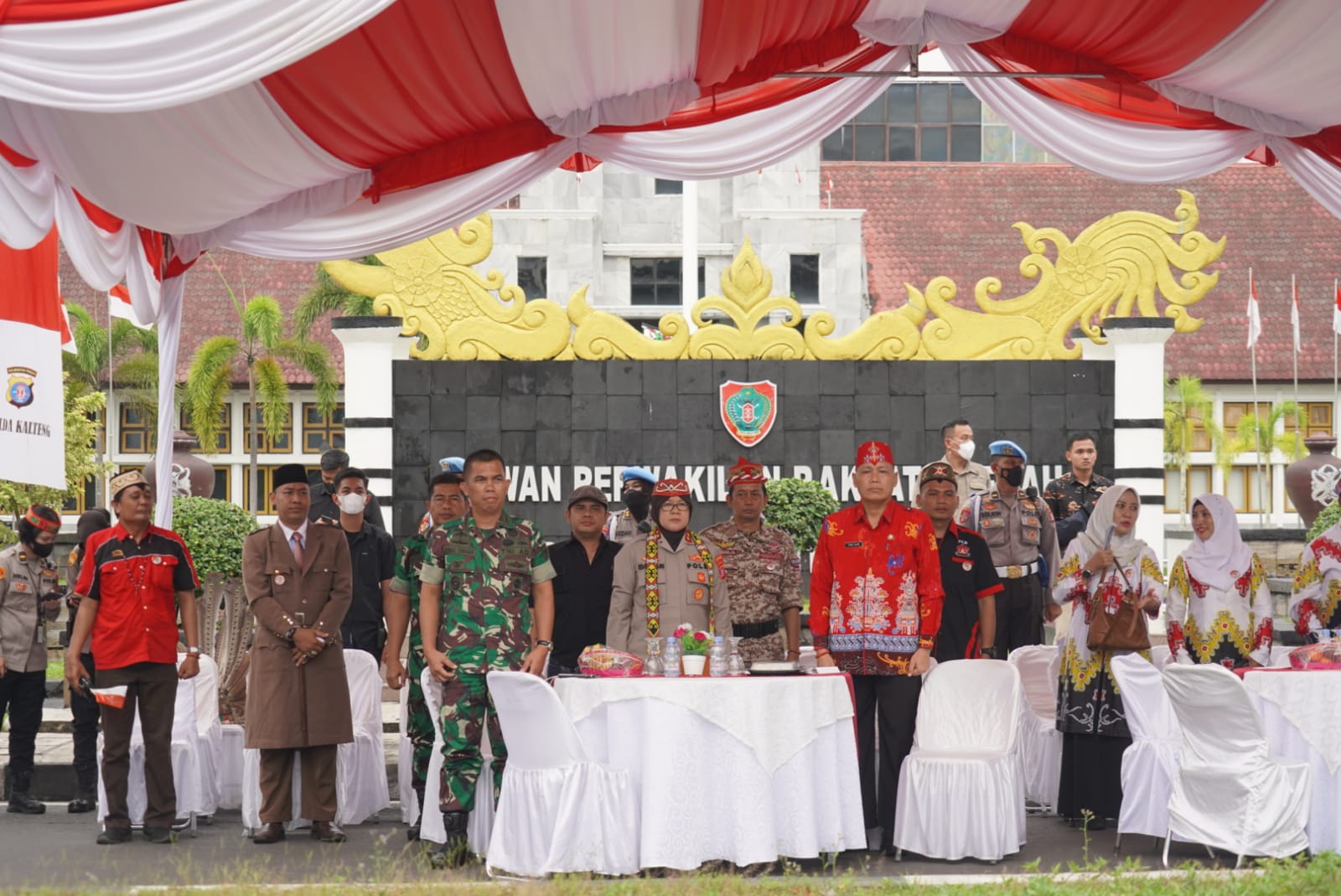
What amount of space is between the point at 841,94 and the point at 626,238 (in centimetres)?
2649

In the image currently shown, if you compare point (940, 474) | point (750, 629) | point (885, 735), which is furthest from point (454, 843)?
point (940, 474)

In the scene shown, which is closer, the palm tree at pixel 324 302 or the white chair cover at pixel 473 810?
the white chair cover at pixel 473 810

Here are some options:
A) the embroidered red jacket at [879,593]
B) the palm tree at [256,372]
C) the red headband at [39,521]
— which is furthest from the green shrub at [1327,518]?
the palm tree at [256,372]

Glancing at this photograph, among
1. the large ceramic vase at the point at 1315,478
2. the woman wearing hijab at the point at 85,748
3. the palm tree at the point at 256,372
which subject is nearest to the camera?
the woman wearing hijab at the point at 85,748

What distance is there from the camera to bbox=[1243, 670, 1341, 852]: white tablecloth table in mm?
7340

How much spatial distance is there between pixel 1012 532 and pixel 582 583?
9.33 ft

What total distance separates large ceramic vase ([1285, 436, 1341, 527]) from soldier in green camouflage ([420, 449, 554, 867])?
36.6 feet

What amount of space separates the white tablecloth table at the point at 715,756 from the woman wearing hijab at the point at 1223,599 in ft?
7.84

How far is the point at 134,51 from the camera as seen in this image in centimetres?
616

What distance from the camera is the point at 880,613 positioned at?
765 cm

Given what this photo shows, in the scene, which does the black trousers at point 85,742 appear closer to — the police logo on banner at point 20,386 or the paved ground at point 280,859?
the paved ground at point 280,859

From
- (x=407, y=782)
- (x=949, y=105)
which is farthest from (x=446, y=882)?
(x=949, y=105)

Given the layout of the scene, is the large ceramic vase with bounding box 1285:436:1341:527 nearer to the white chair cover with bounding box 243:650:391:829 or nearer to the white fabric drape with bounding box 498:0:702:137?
the white fabric drape with bounding box 498:0:702:137

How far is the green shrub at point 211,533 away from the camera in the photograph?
1345 cm
